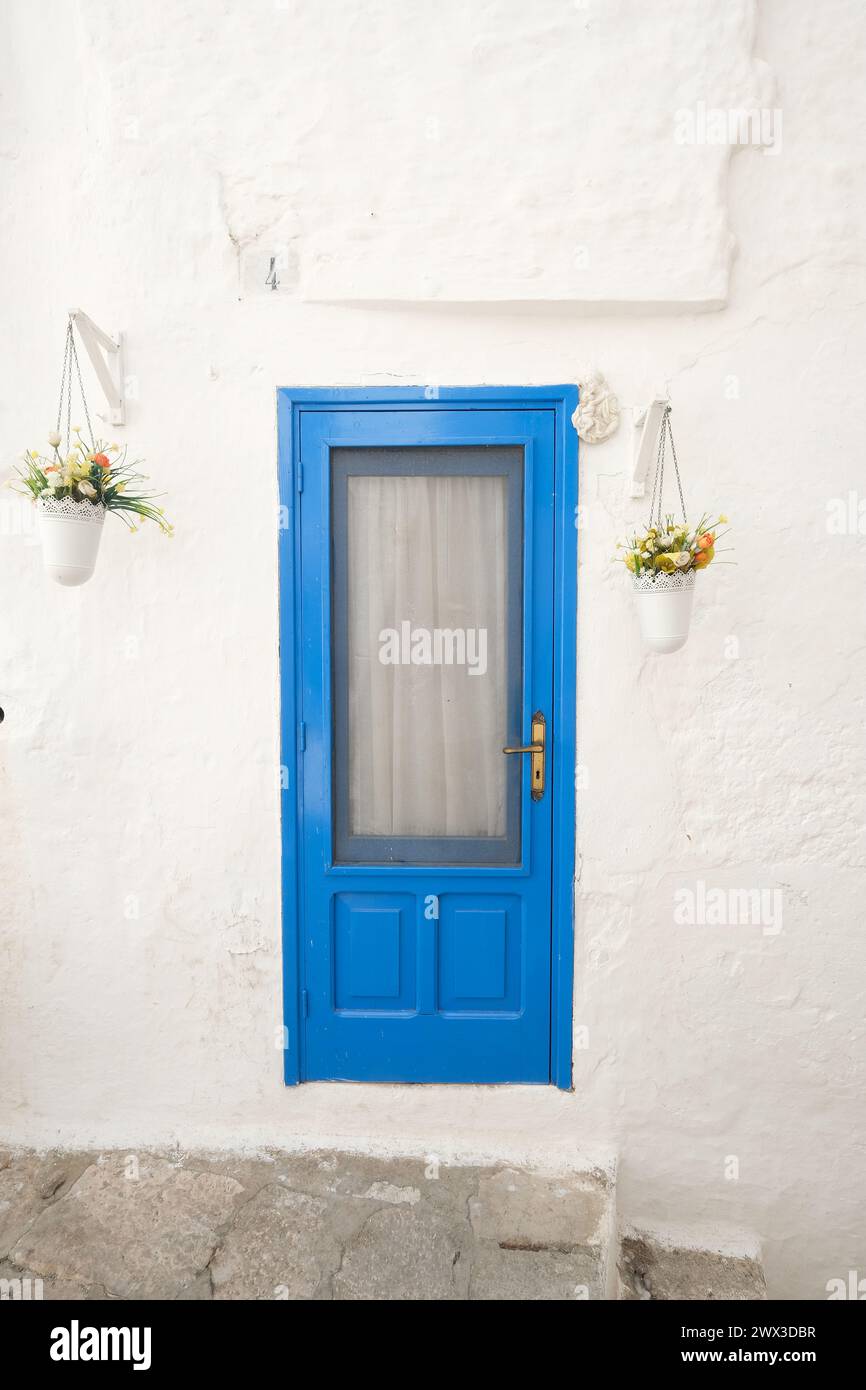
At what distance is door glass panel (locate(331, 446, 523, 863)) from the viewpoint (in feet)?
8.86

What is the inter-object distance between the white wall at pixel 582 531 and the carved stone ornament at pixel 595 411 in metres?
0.08

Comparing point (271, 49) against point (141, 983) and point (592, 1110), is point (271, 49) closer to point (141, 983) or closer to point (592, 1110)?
point (141, 983)

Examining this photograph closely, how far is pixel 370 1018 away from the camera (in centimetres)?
278

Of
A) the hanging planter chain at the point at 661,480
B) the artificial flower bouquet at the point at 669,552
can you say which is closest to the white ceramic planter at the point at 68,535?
the artificial flower bouquet at the point at 669,552

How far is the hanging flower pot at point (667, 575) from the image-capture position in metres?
2.35

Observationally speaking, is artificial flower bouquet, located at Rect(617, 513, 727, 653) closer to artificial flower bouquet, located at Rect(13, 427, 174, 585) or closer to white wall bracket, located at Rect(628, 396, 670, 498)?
white wall bracket, located at Rect(628, 396, 670, 498)

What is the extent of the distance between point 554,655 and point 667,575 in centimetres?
47

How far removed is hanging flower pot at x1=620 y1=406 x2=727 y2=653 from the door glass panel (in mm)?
438

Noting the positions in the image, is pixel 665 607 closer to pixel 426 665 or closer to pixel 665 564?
pixel 665 564

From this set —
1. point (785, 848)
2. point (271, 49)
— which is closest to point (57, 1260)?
point (785, 848)
